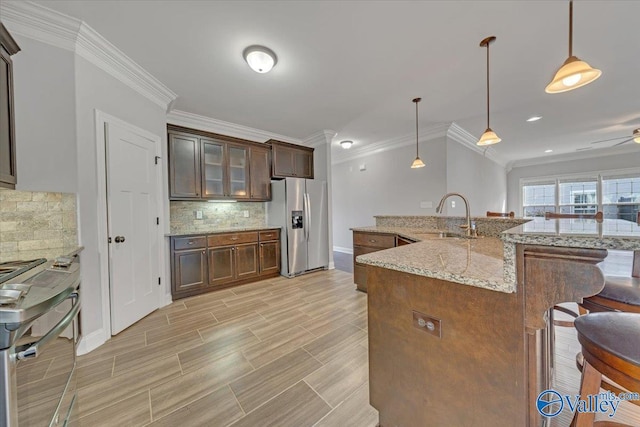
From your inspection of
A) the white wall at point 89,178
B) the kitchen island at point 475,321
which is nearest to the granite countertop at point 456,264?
the kitchen island at point 475,321

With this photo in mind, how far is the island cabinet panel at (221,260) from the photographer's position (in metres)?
3.03

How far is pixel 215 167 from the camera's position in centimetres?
362

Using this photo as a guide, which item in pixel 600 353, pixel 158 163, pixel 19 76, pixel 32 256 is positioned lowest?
pixel 600 353

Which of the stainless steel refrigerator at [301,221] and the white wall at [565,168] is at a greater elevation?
the white wall at [565,168]

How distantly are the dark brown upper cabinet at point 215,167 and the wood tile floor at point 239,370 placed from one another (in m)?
1.70

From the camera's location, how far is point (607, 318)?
2.82ft

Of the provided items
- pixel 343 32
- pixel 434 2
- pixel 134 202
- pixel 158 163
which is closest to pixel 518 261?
pixel 434 2

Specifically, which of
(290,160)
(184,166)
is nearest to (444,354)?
(184,166)

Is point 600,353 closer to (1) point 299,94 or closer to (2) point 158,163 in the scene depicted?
(1) point 299,94

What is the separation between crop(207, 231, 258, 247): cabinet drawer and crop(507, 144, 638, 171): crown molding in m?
8.66

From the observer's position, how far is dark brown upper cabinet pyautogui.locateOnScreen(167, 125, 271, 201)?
10.6ft

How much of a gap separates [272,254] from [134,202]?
2132mm

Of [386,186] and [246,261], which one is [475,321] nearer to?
[246,261]

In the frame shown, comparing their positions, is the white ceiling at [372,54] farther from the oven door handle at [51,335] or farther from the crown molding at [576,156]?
the crown molding at [576,156]
